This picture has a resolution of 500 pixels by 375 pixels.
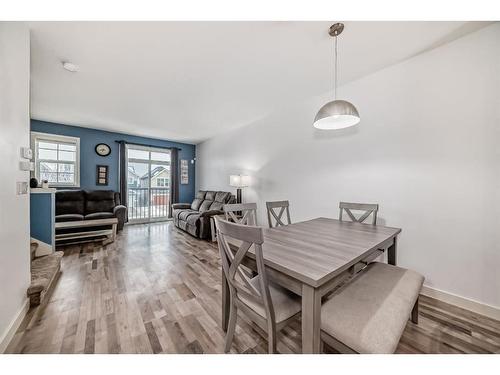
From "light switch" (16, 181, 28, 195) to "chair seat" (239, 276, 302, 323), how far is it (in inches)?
75.1

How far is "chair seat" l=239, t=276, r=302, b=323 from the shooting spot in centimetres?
102

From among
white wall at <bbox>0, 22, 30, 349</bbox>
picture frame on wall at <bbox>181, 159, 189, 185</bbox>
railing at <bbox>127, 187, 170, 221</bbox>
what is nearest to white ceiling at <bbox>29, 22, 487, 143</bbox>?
white wall at <bbox>0, 22, 30, 349</bbox>

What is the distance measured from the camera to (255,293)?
1.02m

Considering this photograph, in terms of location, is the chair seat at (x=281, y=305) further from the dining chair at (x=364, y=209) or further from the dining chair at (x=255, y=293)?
the dining chair at (x=364, y=209)

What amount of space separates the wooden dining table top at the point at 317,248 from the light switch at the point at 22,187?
1.88m

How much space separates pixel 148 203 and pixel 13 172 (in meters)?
4.42

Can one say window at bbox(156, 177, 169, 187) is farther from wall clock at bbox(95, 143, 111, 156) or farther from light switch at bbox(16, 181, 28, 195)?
light switch at bbox(16, 181, 28, 195)

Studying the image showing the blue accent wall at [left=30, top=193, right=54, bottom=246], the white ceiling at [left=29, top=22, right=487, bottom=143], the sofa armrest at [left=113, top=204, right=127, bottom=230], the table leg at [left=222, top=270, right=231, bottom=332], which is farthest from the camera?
the sofa armrest at [left=113, top=204, right=127, bottom=230]

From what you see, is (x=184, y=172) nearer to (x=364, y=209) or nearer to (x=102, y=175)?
(x=102, y=175)

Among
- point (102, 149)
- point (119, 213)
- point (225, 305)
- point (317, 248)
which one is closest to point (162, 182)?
point (102, 149)

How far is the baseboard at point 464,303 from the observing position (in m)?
1.56

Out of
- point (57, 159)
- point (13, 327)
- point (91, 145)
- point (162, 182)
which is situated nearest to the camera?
point (13, 327)
